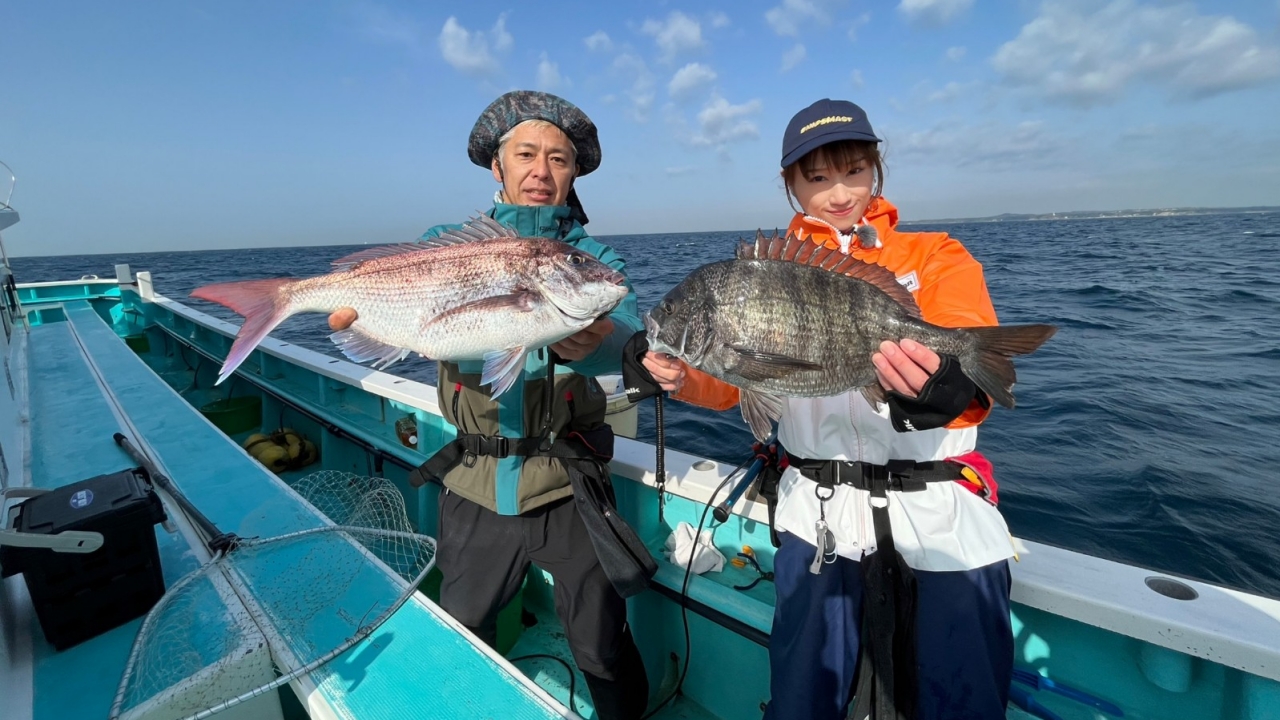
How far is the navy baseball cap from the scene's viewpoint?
2.49 meters

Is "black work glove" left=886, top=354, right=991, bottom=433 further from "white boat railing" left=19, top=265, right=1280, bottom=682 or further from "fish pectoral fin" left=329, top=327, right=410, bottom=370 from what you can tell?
"fish pectoral fin" left=329, top=327, right=410, bottom=370

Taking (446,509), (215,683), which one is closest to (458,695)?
(215,683)

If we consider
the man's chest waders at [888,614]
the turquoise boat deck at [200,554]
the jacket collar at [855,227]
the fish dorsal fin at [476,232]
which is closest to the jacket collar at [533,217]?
the fish dorsal fin at [476,232]

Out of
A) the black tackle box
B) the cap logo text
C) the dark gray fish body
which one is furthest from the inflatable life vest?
the cap logo text

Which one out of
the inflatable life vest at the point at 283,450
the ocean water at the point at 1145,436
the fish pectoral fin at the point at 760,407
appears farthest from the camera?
the inflatable life vest at the point at 283,450

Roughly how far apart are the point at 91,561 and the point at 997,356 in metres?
3.94

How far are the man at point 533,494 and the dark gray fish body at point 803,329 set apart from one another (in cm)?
55

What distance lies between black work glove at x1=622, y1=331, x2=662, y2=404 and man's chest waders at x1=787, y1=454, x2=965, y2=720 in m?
0.95

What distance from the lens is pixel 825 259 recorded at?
2.46m

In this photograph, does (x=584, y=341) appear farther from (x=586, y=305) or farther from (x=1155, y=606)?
(x=1155, y=606)

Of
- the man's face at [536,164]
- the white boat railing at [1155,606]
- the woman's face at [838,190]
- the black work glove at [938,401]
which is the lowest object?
the white boat railing at [1155,606]

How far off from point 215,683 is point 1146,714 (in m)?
3.67

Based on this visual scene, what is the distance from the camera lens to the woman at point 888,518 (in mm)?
2053

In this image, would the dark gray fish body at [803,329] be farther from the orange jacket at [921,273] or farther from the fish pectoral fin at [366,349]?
the fish pectoral fin at [366,349]
